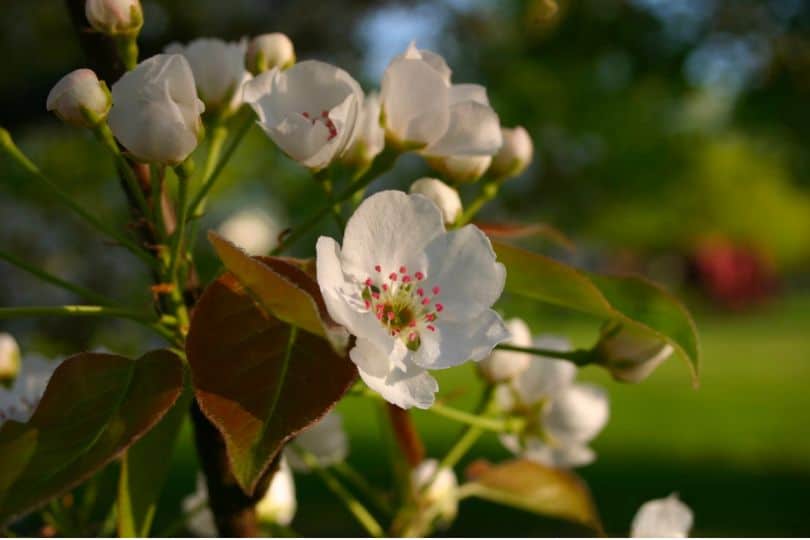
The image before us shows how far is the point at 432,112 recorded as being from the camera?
0.61m

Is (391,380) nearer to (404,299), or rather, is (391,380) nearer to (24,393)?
(404,299)

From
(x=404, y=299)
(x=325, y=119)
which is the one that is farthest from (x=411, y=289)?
(x=325, y=119)

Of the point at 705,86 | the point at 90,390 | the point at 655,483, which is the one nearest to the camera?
the point at 90,390

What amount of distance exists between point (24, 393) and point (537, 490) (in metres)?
0.40

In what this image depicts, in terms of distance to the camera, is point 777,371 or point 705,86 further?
point 777,371

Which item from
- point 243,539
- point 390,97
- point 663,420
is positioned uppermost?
point 390,97

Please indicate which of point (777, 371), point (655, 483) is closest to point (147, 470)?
point (655, 483)

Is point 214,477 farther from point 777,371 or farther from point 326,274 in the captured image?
point 777,371

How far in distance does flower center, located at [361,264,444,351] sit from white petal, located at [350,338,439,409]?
0.16ft

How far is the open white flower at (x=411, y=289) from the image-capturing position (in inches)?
20.8

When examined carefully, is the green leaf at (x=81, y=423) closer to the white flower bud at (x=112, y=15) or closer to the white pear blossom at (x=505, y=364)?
the white flower bud at (x=112, y=15)

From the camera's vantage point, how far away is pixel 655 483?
5.13m

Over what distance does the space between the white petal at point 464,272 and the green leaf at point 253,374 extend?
0.30 ft

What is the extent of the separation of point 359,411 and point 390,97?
778 cm
